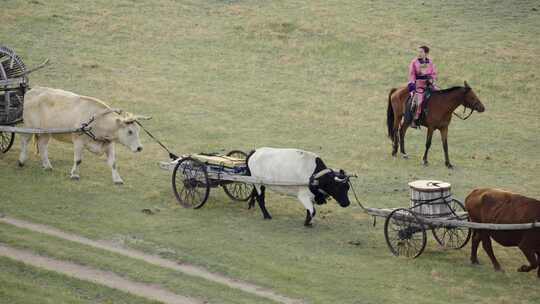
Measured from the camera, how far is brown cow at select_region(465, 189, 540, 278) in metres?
16.7

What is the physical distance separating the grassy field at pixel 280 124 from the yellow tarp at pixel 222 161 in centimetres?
106

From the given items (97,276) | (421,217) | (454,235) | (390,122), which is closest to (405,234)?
(421,217)

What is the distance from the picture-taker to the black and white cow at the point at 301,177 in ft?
61.8

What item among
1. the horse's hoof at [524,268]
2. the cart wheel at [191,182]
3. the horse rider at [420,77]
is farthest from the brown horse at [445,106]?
the horse's hoof at [524,268]

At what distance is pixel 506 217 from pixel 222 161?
20.0 ft

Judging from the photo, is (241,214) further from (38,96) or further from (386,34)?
(386,34)

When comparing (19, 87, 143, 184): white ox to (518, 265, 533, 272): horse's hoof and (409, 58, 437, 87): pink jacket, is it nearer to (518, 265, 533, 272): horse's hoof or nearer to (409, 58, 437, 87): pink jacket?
(409, 58, 437, 87): pink jacket

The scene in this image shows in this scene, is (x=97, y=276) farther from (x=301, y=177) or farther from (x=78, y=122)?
(x=78, y=122)

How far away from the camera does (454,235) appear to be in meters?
18.9

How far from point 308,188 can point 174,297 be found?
4489 millimetres

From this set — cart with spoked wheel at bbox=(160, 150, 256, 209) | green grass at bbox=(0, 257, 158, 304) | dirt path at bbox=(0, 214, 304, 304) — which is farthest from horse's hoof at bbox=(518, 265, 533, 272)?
green grass at bbox=(0, 257, 158, 304)

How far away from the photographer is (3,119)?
2302 cm

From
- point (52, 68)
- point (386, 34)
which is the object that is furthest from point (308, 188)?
point (386, 34)

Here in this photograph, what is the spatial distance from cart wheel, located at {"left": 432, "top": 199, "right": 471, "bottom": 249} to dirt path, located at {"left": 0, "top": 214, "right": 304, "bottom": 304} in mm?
3835
